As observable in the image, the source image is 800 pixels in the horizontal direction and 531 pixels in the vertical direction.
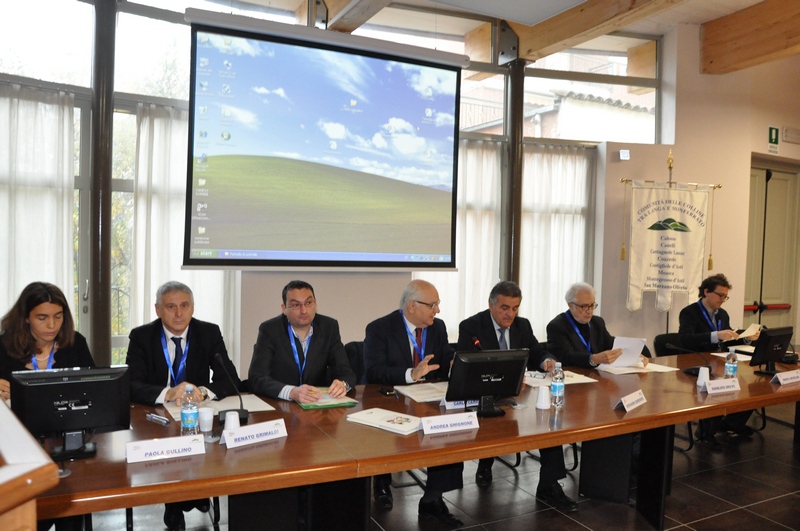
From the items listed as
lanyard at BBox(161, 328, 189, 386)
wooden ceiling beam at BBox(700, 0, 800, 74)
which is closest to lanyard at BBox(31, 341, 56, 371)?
lanyard at BBox(161, 328, 189, 386)

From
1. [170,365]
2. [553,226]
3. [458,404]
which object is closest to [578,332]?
[458,404]

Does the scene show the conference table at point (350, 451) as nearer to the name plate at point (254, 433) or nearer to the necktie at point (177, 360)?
the name plate at point (254, 433)

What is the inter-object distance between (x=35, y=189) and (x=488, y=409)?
131 inches

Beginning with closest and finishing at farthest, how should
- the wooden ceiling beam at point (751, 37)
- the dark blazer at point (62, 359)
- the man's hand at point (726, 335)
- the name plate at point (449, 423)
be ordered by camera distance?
the name plate at point (449, 423), the dark blazer at point (62, 359), the man's hand at point (726, 335), the wooden ceiling beam at point (751, 37)

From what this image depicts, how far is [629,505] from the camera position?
11.1ft

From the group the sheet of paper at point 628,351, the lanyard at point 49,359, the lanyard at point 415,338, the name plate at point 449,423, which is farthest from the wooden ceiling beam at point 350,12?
the name plate at point 449,423

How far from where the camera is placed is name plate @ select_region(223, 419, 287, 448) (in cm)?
215

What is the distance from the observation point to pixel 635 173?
6211mm

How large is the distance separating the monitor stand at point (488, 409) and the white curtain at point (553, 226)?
3.39 metres

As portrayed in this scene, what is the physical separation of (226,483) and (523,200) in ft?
15.3

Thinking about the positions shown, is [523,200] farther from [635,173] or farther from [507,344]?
[507,344]

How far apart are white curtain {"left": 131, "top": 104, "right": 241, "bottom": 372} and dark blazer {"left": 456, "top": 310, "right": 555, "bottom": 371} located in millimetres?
1812

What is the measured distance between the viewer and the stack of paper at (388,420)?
2.41 m

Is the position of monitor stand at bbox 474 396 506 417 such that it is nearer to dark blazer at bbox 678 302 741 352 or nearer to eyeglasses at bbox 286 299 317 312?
eyeglasses at bbox 286 299 317 312
